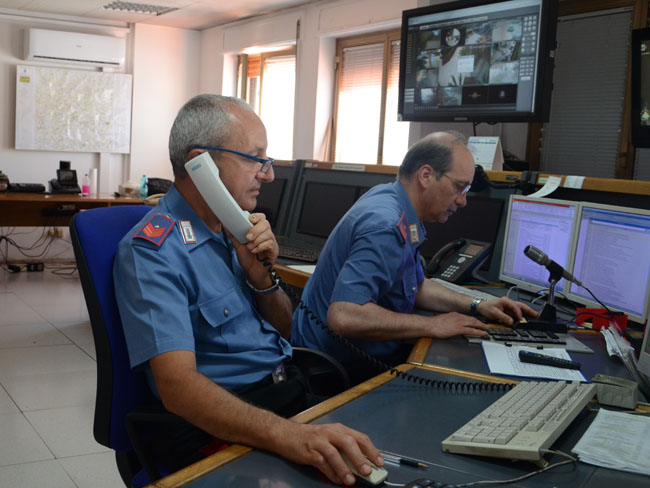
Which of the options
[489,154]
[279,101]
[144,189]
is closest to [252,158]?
[489,154]

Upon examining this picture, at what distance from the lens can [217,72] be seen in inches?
348

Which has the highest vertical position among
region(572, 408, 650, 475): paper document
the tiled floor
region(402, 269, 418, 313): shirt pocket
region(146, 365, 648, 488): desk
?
region(402, 269, 418, 313): shirt pocket

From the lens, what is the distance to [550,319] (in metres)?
2.09

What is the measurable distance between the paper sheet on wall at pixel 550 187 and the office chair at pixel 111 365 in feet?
5.75

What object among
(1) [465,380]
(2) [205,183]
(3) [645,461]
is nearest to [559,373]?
(1) [465,380]

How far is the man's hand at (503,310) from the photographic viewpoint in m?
2.10

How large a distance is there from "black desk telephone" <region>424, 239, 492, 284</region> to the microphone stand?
0.60m

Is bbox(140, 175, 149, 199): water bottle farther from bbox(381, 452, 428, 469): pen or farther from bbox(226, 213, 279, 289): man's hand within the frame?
bbox(381, 452, 428, 469): pen

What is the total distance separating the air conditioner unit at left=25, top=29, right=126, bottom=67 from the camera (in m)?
8.18

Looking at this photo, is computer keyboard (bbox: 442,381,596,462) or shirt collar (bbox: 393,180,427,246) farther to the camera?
shirt collar (bbox: 393,180,427,246)

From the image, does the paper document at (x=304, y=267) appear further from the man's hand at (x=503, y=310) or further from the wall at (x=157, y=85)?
the wall at (x=157, y=85)

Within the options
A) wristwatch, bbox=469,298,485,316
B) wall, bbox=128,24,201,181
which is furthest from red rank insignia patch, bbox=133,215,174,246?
wall, bbox=128,24,201,181

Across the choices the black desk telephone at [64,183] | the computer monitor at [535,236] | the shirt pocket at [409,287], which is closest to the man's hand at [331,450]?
the shirt pocket at [409,287]

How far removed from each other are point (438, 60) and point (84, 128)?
6000 mm
